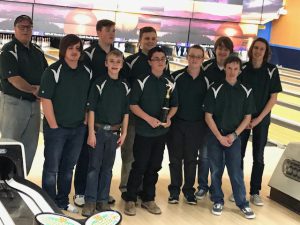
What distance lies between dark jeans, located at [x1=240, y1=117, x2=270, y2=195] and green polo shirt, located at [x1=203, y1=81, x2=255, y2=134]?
0.27 meters

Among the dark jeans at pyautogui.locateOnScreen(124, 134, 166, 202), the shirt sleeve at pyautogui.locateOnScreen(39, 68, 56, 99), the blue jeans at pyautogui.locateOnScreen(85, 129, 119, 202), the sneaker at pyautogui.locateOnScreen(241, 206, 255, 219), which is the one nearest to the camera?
the shirt sleeve at pyautogui.locateOnScreen(39, 68, 56, 99)

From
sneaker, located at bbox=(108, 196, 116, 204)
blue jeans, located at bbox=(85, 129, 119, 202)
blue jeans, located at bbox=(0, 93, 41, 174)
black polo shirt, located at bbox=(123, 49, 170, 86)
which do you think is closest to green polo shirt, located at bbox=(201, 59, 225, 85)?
black polo shirt, located at bbox=(123, 49, 170, 86)

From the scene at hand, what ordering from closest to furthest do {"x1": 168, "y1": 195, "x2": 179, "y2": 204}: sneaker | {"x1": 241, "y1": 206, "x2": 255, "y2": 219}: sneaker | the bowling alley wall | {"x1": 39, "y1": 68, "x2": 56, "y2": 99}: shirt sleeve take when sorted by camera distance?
{"x1": 39, "y1": 68, "x2": 56, "y2": 99}: shirt sleeve
{"x1": 241, "y1": 206, "x2": 255, "y2": 219}: sneaker
{"x1": 168, "y1": 195, "x2": 179, "y2": 204}: sneaker
the bowling alley wall

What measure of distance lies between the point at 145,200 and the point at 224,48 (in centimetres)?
121

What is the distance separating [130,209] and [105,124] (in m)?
0.62

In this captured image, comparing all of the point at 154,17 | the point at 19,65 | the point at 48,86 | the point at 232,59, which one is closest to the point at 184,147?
the point at 232,59

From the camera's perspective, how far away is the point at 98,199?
3293 mm

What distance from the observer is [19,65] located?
3236 millimetres

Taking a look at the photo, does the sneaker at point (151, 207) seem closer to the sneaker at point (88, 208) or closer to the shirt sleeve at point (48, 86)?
the sneaker at point (88, 208)

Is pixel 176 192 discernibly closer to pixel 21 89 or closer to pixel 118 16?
pixel 21 89

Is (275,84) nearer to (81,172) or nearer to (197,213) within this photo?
(197,213)

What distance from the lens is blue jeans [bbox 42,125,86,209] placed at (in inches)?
120

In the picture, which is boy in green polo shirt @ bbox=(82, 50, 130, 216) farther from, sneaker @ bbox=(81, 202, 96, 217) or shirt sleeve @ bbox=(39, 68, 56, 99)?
shirt sleeve @ bbox=(39, 68, 56, 99)

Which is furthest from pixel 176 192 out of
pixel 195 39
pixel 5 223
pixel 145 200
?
pixel 195 39
